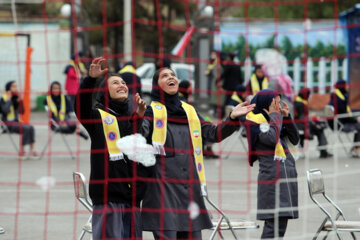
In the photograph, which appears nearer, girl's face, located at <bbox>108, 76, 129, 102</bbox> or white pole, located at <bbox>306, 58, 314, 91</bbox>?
girl's face, located at <bbox>108, 76, 129, 102</bbox>

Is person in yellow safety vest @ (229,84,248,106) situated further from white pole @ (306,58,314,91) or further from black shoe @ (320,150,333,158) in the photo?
white pole @ (306,58,314,91)

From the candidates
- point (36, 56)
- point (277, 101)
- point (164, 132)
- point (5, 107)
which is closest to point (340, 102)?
point (5, 107)

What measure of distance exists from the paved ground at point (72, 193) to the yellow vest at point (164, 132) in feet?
5.99

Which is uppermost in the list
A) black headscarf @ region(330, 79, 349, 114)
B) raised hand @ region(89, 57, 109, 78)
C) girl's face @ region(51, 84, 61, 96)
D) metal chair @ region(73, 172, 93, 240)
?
raised hand @ region(89, 57, 109, 78)

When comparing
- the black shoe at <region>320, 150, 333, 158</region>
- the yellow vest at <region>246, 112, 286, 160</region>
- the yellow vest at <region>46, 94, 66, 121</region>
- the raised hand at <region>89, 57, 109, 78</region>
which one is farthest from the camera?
the black shoe at <region>320, 150, 333, 158</region>

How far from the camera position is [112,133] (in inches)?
222

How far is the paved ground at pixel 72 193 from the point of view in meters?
7.88

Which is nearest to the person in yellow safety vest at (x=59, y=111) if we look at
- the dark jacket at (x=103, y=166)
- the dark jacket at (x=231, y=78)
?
the dark jacket at (x=231, y=78)

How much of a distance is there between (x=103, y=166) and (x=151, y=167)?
0.34m

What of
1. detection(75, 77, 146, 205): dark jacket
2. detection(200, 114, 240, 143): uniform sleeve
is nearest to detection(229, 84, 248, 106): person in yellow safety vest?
detection(200, 114, 240, 143): uniform sleeve

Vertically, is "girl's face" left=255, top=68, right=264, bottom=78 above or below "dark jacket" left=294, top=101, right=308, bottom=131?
above

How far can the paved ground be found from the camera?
310 inches

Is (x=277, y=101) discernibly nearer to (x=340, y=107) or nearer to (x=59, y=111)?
(x=340, y=107)

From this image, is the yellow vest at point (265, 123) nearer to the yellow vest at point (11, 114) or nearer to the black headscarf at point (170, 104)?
the black headscarf at point (170, 104)
